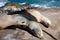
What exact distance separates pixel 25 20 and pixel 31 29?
361 millimetres

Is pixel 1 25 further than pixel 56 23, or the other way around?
pixel 56 23

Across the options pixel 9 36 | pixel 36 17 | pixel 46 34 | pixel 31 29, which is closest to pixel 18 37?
pixel 9 36

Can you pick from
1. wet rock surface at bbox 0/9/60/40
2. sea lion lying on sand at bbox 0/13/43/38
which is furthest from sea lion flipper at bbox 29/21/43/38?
wet rock surface at bbox 0/9/60/40

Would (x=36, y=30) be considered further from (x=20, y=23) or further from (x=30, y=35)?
(x=20, y=23)

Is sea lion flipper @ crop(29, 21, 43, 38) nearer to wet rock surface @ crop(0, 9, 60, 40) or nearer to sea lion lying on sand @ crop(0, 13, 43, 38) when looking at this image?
sea lion lying on sand @ crop(0, 13, 43, 38)

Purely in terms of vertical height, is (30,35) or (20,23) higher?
(20,23)

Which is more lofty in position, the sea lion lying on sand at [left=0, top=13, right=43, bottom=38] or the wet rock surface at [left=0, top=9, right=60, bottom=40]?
the sea lion lying on sand at [left=0, top=13, right=43, bottom=38]

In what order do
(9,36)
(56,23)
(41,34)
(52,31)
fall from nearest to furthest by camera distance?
(9,36)
(41,34)
(52,31)
(56,23)

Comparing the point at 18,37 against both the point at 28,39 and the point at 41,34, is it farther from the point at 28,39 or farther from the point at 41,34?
the point at 41,34

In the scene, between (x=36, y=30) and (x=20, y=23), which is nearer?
(x=36, y=30)

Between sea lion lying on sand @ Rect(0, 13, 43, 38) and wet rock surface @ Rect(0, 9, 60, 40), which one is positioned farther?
sea lion lying on sand @ Rect(0, 13, 43, 38)

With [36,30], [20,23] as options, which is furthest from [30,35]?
[20,23]

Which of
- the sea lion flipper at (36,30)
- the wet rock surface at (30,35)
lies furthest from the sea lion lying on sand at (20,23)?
the wet rock surface at (30,35)

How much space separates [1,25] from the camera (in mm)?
5105
